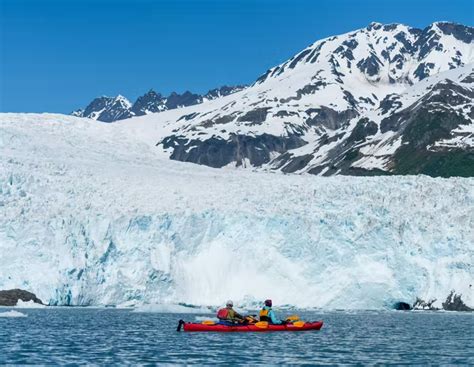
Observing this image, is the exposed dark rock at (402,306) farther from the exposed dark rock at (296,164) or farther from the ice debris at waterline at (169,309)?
the exposed dark rock at (296,164)

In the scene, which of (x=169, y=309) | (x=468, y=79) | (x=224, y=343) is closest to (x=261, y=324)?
(x=224, y=343)

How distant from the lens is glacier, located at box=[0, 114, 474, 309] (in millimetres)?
44781

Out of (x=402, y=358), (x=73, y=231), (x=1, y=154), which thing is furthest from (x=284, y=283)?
(x=402, y=358)

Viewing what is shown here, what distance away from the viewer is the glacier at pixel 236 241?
147 ft

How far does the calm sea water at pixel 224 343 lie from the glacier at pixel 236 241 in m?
6.92

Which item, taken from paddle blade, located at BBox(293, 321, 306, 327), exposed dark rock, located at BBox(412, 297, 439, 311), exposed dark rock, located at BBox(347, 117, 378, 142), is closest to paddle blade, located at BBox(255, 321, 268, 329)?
paddle blade, located at BBox(293, 321, 306, 327)

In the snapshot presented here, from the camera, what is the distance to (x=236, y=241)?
4681cm

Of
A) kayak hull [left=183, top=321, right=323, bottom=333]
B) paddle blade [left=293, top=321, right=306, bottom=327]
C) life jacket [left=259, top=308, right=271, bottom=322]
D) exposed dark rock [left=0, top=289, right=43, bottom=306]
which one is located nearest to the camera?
kayak hull [left=183, top=321, right=323, bottom=333]

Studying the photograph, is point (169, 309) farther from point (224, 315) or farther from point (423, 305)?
point (423, 305)

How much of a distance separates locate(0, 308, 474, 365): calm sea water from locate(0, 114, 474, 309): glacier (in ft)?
22.7

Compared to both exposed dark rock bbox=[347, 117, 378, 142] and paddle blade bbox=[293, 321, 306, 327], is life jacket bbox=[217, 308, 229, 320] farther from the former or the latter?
exposed dark rock bbox=[347, 117, 378, 142]

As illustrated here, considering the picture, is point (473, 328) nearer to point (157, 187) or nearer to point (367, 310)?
point (367, 310)

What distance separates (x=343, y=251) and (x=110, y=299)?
41.4ft

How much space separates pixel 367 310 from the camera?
46.5m
